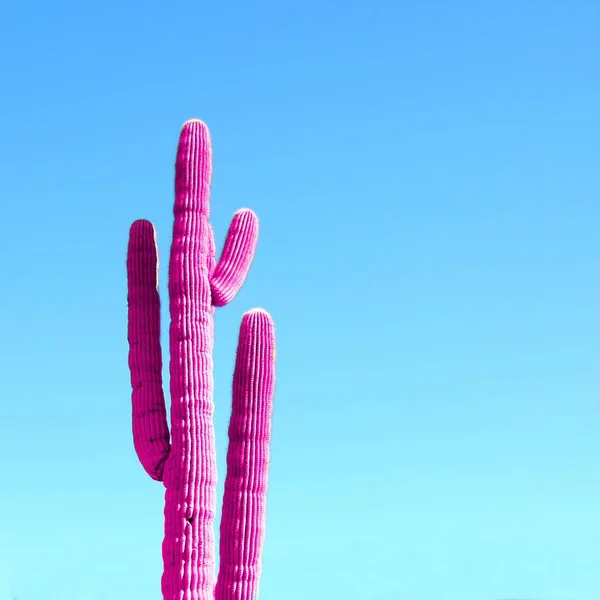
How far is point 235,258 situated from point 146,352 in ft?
4.66

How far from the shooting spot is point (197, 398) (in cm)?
1459

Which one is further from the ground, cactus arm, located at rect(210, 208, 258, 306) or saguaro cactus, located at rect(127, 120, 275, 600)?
cactus arm, located at rect(210, 208, 258, 306)

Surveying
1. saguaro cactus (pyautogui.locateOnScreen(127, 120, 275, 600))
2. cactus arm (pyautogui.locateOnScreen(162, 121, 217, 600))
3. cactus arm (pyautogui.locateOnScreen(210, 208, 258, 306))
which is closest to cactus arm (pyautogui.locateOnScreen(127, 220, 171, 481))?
saguaro cactus (pyautogui.locateOnScreen(127, 120, 275, 600))

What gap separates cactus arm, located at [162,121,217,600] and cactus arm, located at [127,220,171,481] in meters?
0.23

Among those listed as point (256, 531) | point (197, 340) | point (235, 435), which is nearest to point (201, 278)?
point (197, 340)

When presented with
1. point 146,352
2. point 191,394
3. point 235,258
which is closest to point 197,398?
point 191,394

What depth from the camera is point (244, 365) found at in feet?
48.5

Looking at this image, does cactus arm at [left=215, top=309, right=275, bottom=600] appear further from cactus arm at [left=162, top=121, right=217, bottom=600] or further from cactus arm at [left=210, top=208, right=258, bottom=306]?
cactus arm at [left=210, top=208, right=258, bottom=306]

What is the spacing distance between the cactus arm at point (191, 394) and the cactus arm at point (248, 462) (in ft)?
0.67

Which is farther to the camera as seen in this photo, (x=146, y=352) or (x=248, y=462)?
(x=146, y=352)

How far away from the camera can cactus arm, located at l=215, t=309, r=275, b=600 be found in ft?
47.2

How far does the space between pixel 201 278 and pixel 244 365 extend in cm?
102

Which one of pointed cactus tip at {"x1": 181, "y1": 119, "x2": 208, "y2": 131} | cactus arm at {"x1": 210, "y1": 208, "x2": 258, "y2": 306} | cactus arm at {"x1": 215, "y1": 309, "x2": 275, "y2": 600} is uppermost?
pointed cactus tip at {"x1": 181, "y1": 119, "x2": 208, "y2": 131}

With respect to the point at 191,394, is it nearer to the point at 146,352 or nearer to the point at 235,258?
the point at 146,352
